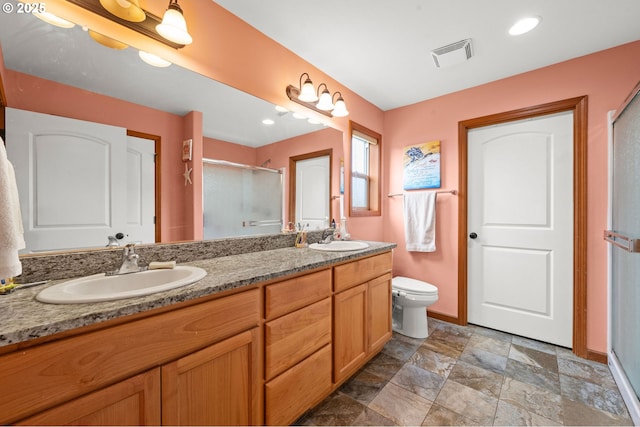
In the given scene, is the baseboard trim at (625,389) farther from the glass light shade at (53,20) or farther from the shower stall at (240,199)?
the glass light shade at (53,20)

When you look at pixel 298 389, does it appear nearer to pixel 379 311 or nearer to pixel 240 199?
pixel 379 311

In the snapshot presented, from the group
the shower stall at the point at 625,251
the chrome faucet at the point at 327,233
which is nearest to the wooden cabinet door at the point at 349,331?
the chrome faucet at the point at 327,233

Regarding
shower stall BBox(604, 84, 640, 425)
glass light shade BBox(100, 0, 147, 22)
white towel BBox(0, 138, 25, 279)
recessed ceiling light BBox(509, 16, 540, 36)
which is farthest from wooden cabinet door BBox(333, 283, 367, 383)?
recessed ceiling light BBox(509, 16, 540, 36)

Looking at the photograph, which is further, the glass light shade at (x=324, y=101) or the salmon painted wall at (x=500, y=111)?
the glass light shade at (x=324, y=101)

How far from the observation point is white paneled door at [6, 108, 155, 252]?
98 cm

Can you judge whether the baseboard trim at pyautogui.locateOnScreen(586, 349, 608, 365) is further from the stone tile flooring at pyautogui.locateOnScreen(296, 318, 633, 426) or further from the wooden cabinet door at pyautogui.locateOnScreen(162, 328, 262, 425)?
the wooden cabinet door at pyautogui.locateOnScreen(162, 328, 262, 425)

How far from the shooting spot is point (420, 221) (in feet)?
8.68

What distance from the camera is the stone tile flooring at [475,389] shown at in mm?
1384

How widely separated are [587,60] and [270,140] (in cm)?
247

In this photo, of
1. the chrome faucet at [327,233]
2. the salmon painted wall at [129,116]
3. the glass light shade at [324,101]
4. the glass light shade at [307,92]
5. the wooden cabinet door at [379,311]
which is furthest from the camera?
the chrome faucet at [327,233]

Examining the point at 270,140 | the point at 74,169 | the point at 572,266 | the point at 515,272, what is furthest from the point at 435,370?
the point at 74,169

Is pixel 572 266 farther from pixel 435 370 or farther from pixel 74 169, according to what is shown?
pixel 74 169

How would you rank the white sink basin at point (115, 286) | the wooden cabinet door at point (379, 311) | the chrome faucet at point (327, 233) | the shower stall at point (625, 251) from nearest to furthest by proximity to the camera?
the white sink basin at point (115, 286), the shower stall at point (625, 251), the wooden cabinet door at point (379, 311), the chrome faucet at point (327, 233)

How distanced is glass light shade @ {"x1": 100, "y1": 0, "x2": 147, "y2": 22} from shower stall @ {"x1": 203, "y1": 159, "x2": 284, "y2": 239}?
689 mm
